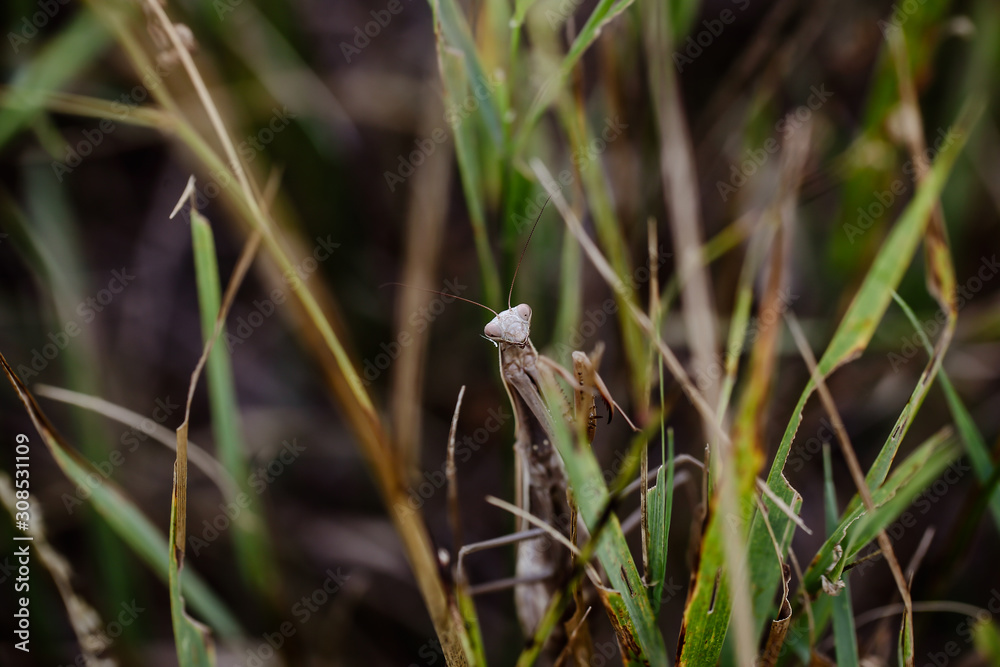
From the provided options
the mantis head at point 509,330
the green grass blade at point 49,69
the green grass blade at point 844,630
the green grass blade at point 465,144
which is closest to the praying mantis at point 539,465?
the mantis head at point 509,330

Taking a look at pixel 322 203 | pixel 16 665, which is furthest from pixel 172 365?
pixel 16 665

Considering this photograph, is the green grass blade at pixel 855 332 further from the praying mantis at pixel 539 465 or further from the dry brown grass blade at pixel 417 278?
the dry brown grass blade at pixel 417 278

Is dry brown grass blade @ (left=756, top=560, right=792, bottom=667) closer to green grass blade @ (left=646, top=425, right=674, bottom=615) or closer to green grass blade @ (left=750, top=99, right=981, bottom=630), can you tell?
green grass blade @ (left=750, top=99, right=981, bottom=630)

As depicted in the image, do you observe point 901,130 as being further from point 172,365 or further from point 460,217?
point 172,365

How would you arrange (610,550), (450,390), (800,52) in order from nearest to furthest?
(610,550)
(800,52)
(450,390)

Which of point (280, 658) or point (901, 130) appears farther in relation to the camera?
point (901, 130)

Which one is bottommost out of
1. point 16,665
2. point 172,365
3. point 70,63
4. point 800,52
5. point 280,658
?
point 16,665
